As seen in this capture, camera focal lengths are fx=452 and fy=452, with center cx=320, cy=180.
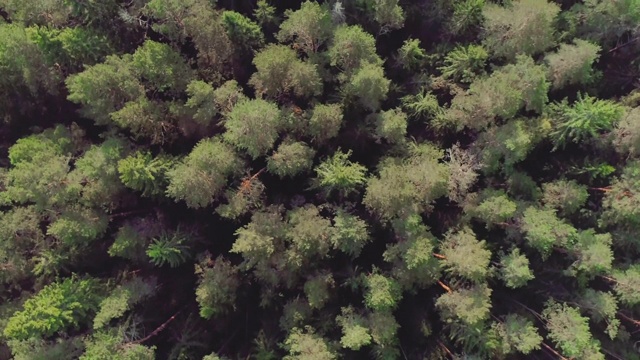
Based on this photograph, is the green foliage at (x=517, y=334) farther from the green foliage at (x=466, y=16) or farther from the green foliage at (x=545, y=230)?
the green foliage at (x=466, y=16)

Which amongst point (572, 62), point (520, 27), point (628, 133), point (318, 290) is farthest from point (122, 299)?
point (628, 133)

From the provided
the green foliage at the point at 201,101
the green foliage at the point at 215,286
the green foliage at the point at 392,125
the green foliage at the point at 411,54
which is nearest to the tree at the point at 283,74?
the green foliage at the point at 201,101

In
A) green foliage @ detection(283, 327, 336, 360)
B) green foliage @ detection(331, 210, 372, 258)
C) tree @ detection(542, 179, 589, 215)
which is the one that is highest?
tree @ detection(542, 179, 589, 215)

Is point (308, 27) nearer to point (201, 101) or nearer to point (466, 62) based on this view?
point (201, 101)

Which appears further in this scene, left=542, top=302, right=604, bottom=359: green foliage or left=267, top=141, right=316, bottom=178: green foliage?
left=267, top=141, right=316, bottom=178: green foliage

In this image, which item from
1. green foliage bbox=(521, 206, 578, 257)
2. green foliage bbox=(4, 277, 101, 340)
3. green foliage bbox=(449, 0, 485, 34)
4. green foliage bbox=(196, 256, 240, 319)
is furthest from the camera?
green foliage bbox=(449, 0, 485, 34)

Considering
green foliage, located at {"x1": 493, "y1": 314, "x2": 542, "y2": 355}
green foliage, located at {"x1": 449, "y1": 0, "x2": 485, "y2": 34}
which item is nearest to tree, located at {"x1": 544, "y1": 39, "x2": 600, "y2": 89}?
green foliage, located at {"x1": 449, "y1": 0, "x2": 485, "y2": 34}

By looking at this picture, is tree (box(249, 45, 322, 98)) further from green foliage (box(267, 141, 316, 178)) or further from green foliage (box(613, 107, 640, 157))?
green foliage (box(613, 107, 640, 157))
